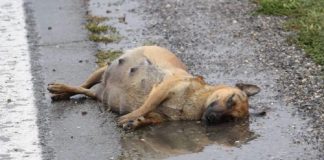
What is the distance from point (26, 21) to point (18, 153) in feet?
11.5

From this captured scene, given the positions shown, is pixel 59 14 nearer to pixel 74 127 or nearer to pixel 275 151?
pixel 74 127

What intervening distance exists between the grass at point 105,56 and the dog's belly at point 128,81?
615 mm

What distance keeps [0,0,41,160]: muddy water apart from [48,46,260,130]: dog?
33 centimetres

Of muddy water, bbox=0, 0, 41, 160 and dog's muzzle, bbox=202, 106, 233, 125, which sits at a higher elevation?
dog's muzzle, bbox=202, 106, 233, 125

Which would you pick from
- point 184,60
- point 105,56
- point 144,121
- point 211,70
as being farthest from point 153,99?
point 105,56

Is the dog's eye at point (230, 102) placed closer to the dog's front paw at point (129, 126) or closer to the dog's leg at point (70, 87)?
the dog's front paw at point (129, 126)

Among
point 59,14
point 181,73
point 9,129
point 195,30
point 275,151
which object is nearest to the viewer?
point 275,151

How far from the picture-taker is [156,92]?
727 cm

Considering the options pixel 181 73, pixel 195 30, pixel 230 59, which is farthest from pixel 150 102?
pixel 195 30

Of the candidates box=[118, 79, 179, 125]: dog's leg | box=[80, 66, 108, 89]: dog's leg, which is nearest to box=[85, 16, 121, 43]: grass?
box=[80, 66, 108, 89]: dog's leg

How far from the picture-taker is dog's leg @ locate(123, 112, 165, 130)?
6980mm

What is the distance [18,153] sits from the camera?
6527 millimetres

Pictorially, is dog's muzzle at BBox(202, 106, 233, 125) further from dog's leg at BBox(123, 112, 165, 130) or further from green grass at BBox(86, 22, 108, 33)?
green grass at BBox(86, 22, 108, 33)

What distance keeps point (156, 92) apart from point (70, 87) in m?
0.84
